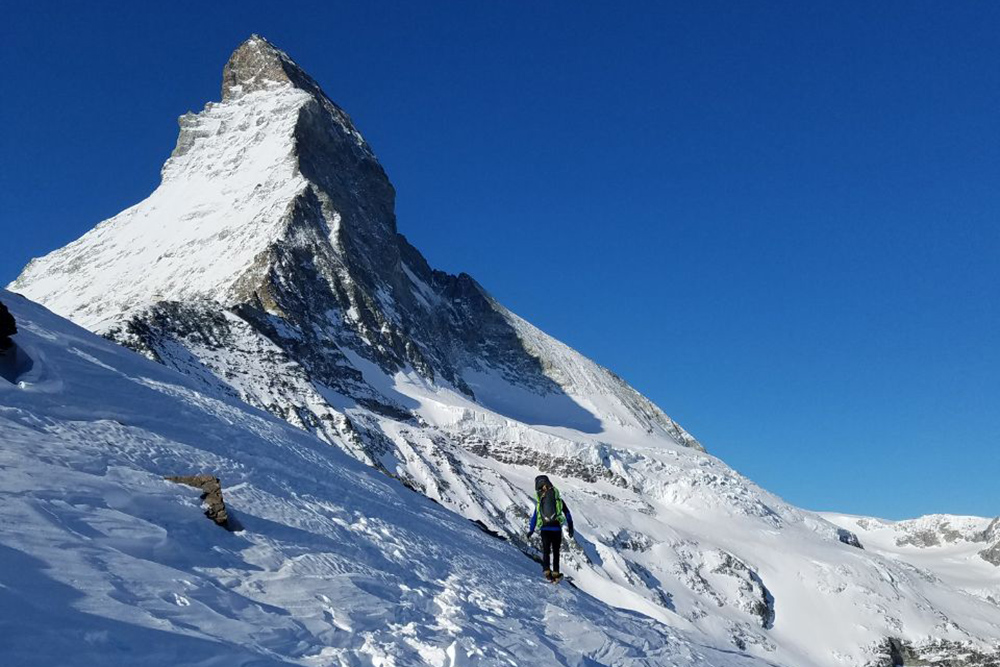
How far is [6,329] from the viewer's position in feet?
44.5

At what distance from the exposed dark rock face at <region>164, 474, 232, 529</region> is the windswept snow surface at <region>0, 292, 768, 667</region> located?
25cm

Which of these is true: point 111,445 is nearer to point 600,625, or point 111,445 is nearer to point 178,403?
point 178,403

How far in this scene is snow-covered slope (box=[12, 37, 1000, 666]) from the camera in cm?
8538

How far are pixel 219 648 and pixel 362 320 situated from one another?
407 feet

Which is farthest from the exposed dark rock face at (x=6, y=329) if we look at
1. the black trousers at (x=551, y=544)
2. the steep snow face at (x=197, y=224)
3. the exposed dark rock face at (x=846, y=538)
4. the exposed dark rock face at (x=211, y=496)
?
the exposed dark rock face at (x=846, y=538)

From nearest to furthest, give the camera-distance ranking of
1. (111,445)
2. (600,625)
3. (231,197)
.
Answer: (111,445)
(600,625)
(231,197)

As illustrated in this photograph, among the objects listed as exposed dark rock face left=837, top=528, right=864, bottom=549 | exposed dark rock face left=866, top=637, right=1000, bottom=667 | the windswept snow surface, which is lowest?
the windswept snow surface

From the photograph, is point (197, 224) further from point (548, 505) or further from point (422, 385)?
point (548, 505)

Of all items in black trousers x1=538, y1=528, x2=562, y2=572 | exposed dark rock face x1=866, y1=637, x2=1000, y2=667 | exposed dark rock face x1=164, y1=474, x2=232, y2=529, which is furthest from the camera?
exposed dark rock face x1=866, y1=637, x2=1000, y2=667

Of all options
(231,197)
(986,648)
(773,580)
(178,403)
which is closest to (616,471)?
(773,580)

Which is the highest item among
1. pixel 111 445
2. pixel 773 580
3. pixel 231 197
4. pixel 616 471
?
pixel 231 197

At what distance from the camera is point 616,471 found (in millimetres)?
125688

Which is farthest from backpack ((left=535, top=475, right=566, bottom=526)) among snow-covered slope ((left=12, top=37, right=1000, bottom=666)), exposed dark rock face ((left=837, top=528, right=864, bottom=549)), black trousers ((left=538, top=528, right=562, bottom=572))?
exposed dark rock face ((left=837, top=528, right=864, bottom=549))

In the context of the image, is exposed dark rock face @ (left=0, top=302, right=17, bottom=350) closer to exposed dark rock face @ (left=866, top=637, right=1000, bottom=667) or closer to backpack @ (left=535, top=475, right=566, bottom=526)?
backpack @ (left=535, top=475, right=566, bottom=526)
